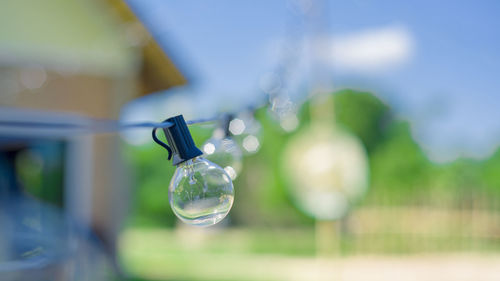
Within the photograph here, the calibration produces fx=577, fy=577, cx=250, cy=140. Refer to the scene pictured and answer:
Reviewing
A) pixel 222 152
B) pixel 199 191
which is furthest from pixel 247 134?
pixel 199 191

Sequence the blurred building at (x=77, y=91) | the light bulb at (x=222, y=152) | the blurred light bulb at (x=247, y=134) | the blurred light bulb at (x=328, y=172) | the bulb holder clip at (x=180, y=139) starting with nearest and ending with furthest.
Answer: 1. the bulb holder clip at (x=180, y=139)
2. the light bulb at (x=222, y=152)
3. the blurred light bulb at (x=247, y=134)
4. the blurred building at (x=77, y=91)
5. the blurred light bulb at (x=328, y=172)

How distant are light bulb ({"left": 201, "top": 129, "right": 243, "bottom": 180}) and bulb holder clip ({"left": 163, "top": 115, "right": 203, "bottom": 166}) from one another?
38 centimetres

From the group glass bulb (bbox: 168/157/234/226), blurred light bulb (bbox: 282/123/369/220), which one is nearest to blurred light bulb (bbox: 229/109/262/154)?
glass bulb (bbox: 168/157/234/226)

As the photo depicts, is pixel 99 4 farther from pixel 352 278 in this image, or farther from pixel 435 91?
pixel 435 91

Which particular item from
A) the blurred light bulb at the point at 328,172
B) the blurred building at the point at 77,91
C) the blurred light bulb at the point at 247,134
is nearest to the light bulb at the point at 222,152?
the blurred light bulb at the point at 247,134

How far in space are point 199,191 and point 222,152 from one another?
429 millimetres

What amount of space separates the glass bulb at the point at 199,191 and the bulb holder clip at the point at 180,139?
3cm

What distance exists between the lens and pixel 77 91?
5645 millimetres

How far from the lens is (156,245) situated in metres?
13.6

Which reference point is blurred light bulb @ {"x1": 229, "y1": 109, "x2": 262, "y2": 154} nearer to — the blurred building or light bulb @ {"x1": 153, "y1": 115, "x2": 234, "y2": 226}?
light bulb @ {"x1": 153, "y1": 115, "x2": 234, "y2": 226}

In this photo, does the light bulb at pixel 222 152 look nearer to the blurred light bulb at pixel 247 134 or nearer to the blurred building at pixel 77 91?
the blurred light bulb at pixel 247 134

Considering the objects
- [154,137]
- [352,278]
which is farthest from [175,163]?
[352,278]

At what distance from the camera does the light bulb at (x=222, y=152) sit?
1.38 metres

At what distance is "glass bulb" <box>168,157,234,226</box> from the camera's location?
100 centimetres
